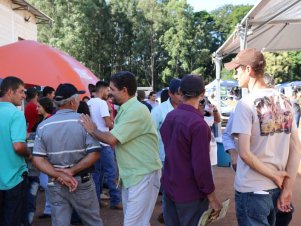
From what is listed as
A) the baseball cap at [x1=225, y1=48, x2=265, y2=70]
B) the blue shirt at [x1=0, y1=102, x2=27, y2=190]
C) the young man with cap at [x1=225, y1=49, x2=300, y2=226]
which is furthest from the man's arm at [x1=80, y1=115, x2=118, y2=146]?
the baseball cap at [x1=225, y1=48, x2=265, y2=70]

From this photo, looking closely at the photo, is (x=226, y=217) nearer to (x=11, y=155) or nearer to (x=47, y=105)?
(x=47, y=105)

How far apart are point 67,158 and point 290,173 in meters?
1.88

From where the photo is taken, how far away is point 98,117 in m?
6.06

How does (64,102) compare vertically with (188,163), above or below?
above

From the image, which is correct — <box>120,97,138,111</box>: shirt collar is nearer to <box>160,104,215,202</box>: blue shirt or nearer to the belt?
<box>160,104,215,202</box>: blue shirt

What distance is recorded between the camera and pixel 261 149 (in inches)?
110

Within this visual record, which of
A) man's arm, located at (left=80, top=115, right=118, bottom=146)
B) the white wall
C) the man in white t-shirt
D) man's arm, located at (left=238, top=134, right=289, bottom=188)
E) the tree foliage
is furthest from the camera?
the tree foliage

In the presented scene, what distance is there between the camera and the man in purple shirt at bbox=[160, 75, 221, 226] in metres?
2.92

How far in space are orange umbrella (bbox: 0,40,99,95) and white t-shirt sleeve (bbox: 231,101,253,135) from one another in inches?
171

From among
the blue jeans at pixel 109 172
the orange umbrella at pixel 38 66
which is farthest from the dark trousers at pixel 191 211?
the orange umbrella at pixel 38 66

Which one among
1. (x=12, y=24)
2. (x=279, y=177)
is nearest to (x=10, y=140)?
(x=279, y=177)

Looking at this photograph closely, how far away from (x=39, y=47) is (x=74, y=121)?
162 inches

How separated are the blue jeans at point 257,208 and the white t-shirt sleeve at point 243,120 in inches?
18.4

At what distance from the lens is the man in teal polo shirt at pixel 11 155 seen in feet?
12.8
